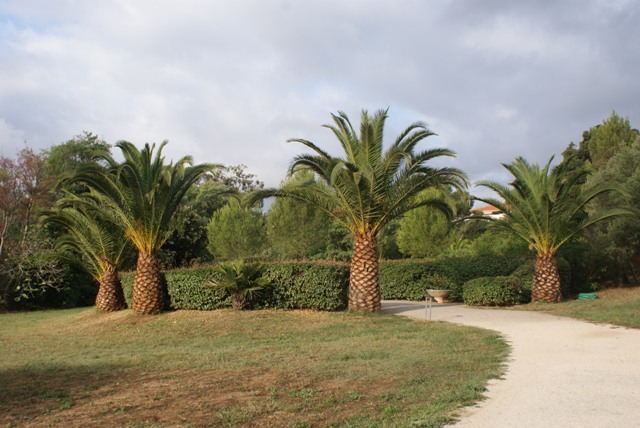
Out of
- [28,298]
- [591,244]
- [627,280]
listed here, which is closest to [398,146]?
[591,244]

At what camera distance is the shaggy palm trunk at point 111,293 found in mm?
20422

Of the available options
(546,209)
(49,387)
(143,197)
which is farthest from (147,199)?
(546,209)

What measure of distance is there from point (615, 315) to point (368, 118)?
861 centimetres

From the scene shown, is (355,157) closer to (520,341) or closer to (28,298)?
(520,341)

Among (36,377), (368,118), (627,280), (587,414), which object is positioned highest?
(368,118)

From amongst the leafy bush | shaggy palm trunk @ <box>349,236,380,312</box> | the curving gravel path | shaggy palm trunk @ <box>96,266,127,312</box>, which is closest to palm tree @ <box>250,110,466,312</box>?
shaggy palm trunk @ <box>349,236,380,312</box>

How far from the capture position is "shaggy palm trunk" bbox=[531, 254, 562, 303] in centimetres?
1909

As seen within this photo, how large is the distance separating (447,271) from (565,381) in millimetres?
14958

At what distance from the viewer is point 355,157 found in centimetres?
1614

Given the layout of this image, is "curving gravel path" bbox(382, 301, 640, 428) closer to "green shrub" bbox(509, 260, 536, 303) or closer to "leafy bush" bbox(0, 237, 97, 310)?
"green shrub" bbox(509, 260, 536, 303)

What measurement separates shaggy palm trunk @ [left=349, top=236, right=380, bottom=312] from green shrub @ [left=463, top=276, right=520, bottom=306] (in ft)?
16.3

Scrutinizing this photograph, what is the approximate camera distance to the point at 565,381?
7.21 m

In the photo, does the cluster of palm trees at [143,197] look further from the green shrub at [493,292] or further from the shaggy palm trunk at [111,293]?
the green shrub at [493,292]

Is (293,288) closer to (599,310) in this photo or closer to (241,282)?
(241,282)
